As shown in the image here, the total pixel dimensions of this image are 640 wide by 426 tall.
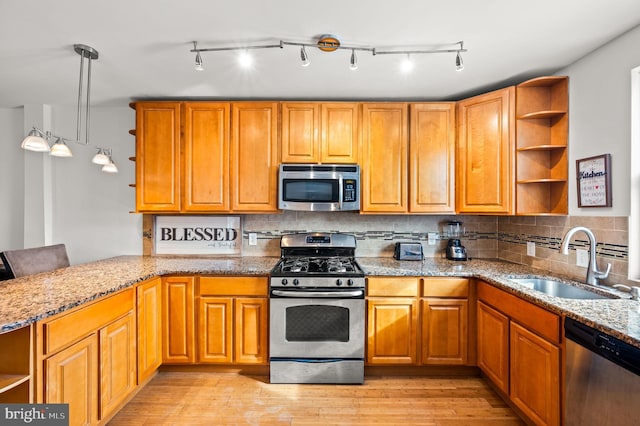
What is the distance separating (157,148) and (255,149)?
88 centimetres

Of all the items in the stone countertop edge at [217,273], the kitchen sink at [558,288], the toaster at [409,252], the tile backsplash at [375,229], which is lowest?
the kitchen sink at [558,288]

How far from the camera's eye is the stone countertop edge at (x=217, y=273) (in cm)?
132

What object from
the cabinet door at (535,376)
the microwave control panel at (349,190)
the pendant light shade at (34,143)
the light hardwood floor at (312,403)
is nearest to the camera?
the cabinet door at (535,376)

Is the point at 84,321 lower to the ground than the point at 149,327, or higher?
higher

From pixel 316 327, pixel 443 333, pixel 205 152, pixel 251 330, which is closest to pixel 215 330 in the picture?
pixel 251 330

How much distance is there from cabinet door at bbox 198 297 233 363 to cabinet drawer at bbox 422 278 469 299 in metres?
1.57

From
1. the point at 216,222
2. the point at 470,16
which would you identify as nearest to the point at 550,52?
the point at 470,16

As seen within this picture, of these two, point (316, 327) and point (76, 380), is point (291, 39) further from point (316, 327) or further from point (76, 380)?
point (76, 380)

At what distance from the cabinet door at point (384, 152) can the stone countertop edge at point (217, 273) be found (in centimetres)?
67

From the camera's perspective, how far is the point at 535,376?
1715 millimetres

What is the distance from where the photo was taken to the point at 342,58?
208 centimetres

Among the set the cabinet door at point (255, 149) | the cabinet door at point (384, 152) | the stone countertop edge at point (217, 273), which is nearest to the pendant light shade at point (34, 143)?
the stone countertop edge at point (217, 273)

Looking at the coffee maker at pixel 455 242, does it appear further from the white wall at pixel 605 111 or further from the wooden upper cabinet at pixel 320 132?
the wooden upper cabinet at pixel 320 132

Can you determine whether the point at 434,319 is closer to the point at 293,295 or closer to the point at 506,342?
the point at 506,342
